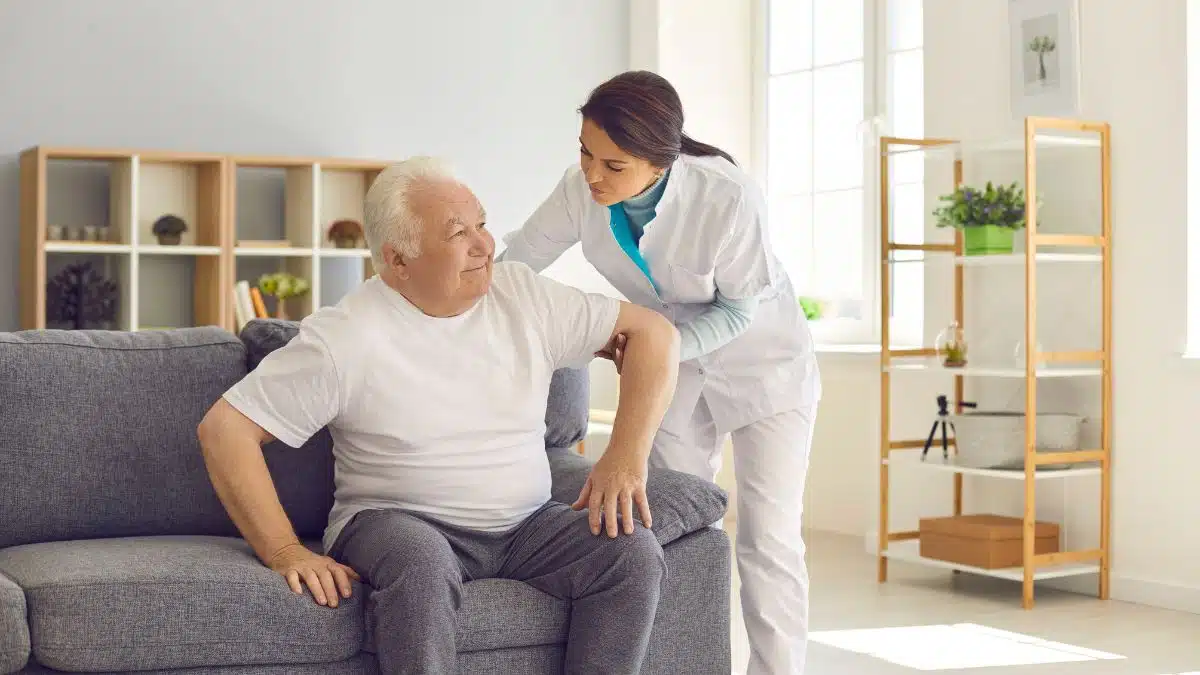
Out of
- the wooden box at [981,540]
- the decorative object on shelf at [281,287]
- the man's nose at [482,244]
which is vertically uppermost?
the decorative object on shelf at [281,287]

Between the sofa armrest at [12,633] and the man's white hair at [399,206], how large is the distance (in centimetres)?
78

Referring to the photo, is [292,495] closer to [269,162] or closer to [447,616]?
[447,616]

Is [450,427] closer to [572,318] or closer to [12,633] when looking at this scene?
[572,318]

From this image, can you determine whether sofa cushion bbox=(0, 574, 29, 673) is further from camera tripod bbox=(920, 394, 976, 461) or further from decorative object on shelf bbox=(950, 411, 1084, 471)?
camera tripod bbox=(920, 394, 976, 461)

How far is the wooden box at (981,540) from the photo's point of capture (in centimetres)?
443

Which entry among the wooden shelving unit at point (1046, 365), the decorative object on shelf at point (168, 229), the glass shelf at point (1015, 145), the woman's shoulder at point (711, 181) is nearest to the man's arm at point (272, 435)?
the woman's shoulder at point (711, 181)

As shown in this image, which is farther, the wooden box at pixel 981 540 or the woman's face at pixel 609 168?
the wooden box at pixel 981 540

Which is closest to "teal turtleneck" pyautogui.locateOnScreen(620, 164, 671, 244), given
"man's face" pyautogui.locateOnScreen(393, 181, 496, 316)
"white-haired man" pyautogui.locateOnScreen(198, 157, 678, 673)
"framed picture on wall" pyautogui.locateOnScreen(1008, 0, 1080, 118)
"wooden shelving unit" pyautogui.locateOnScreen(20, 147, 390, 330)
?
"white-haired man" pyautogui.locateOnScreen(198, 157, 678, 673)

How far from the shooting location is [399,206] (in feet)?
8.05

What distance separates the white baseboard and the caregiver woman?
194 cm

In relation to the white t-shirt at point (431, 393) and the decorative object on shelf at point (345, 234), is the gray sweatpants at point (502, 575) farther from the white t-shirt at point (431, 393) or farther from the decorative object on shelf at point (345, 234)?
the decorative object on shelf at point (345, 234)

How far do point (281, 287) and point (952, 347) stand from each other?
2.59m

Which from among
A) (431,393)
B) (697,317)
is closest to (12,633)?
(431,393)

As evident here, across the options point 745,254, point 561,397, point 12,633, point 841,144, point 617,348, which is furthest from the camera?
point 841,144
